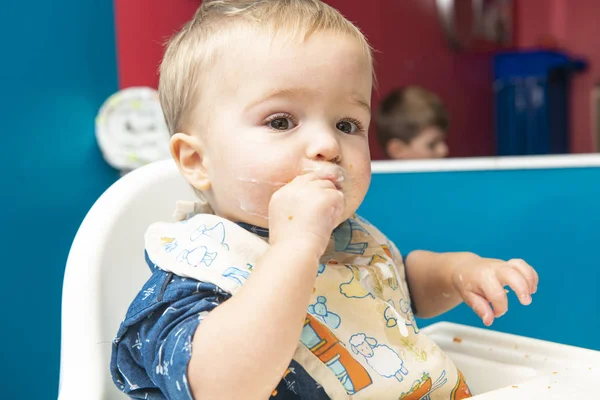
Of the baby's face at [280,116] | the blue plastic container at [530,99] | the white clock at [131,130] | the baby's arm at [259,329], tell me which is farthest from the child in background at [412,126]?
the baby's arm at [259,329]

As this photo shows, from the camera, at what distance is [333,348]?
684 millimetres

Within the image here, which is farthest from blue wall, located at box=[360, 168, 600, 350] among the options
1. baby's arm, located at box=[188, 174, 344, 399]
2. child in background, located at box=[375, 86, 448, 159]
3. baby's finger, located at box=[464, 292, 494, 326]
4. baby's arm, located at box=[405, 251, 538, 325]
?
child in background, located at box=[375, 86, 448, 159]

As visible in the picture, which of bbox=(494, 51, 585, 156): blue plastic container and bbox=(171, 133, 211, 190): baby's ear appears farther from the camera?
bbox=(494, 51, 585, 156): blue plastic container

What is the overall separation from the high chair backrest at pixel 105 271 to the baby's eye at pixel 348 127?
26 centimetres

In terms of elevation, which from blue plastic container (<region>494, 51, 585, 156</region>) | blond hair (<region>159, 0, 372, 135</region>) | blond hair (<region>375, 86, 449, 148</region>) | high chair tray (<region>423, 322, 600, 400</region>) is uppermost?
blond hair (<region>159, 0, 372, 135</region>)

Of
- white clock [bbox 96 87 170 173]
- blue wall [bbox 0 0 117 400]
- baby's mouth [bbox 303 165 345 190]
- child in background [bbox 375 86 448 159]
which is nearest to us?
baby's mouth [bbox 303 165 345 190]

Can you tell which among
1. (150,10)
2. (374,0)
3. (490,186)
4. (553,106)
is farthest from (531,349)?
(553,106)

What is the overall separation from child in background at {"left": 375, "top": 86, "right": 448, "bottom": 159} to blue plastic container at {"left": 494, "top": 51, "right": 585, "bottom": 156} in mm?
1536

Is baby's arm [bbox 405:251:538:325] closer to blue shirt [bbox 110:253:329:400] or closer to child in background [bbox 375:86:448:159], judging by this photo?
blue shirt [bbox 110:253:329:400]

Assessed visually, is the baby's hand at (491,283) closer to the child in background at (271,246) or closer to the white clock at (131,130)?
the child in background at (271,246)

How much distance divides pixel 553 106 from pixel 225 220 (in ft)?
13.2

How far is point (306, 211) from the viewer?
0.61 meters

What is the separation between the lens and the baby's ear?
2.42 ft

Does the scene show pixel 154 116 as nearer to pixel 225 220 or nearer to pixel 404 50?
pixel 225 220
